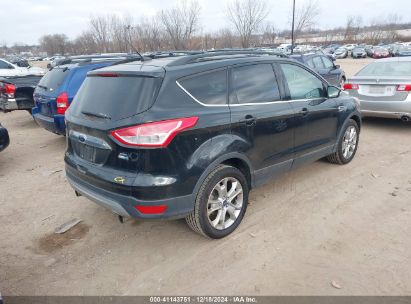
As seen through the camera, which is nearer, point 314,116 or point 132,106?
point 132,106

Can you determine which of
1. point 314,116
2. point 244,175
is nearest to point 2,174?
point 244,175

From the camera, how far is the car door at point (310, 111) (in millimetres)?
3941

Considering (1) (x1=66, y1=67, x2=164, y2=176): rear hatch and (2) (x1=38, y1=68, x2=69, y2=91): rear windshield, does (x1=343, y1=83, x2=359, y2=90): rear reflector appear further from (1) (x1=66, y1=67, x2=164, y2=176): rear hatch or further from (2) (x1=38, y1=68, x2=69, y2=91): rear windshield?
(2) (x1=38, y1=68, x2=69, y2=91): rear windshield

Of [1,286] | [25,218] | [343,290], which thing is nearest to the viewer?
[343,290]

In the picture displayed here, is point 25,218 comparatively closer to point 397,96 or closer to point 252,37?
point 397,96

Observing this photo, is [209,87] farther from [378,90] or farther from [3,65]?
[3,65]

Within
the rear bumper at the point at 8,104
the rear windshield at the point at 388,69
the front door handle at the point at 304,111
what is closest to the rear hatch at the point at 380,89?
the rear windshield at the point at 388,69

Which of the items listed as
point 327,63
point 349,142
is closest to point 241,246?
point 349,142

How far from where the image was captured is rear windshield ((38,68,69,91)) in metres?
5.96

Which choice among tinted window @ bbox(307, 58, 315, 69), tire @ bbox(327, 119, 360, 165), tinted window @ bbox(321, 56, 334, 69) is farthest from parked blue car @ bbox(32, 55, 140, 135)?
tinted window @ bbox(321, 56, 334, 69)

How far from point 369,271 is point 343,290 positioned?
0.36 m

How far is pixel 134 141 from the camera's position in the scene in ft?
8.70

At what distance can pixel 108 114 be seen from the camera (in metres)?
2.86

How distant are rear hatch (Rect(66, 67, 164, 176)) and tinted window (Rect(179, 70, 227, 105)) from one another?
29 centimetres
